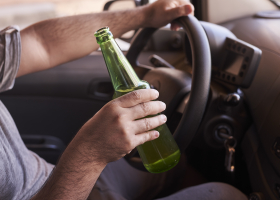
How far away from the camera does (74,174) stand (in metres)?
0.66

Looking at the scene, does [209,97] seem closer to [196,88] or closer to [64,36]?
[196,88]

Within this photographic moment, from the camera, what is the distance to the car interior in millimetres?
910

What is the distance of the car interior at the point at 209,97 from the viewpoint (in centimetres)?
91

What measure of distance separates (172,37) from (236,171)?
0.88m

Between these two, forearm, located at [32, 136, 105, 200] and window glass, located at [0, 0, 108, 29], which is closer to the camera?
forearm, located at [32, 136, 105, 200]

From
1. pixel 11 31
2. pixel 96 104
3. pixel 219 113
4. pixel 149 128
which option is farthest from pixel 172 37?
pixel 149 128

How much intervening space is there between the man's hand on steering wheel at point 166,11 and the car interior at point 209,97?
5 centimetres

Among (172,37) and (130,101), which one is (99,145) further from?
(172,37)

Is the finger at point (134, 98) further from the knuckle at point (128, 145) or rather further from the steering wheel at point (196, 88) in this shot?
the steering wheel at point (196, 88)

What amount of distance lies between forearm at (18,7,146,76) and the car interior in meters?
0.10

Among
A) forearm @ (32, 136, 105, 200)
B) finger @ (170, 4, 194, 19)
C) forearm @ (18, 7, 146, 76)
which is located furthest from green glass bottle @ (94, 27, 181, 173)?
forearm @ (18, 7, 146, 76)

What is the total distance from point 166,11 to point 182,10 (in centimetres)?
8

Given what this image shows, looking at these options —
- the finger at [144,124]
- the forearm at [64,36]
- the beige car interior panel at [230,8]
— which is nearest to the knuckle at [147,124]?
the finger at [144,124]

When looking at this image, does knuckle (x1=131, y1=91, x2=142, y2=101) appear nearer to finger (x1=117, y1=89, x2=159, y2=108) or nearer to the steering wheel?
finger (x1=117, y1=89, x2=159, y2=108)
